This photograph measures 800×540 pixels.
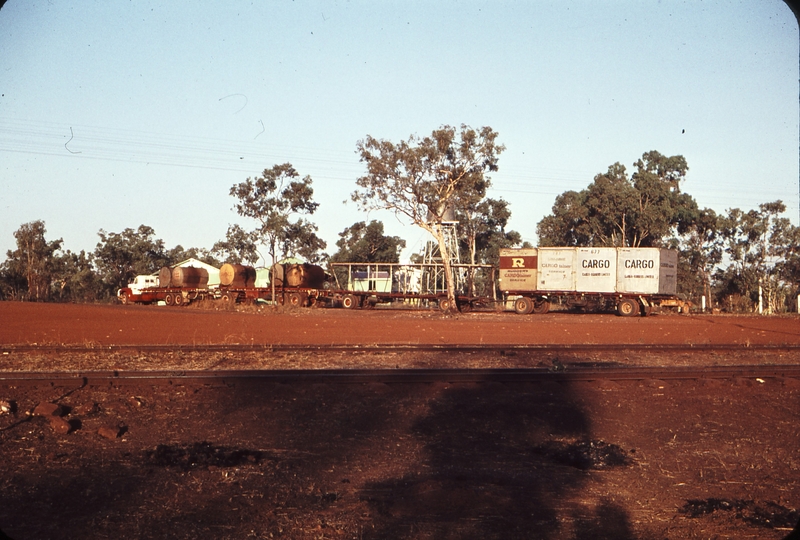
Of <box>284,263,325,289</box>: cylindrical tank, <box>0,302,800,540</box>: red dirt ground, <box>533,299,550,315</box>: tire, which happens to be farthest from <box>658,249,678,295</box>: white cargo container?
<box>0,302,800,540</box>: red dirt ground

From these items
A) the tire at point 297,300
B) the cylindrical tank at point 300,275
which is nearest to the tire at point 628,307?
the tire at point 297,300

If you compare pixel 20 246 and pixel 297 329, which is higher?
pixel 20 246

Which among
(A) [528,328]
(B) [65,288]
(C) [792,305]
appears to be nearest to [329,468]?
(A) [528,328]

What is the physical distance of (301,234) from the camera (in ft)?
191

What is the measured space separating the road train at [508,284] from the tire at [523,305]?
0.06 meters

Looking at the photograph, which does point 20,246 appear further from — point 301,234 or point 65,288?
point 301,234

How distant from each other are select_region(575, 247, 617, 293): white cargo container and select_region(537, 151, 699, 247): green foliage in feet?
54.8

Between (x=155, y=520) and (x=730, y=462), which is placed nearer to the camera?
(x=155, y=520)

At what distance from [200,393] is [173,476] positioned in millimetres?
3425

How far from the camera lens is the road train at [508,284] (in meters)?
40.2

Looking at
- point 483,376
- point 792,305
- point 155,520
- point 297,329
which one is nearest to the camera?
point 155,520

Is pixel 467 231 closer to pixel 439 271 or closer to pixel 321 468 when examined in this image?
pixel 439 271

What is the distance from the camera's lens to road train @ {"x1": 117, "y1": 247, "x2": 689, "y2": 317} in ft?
132

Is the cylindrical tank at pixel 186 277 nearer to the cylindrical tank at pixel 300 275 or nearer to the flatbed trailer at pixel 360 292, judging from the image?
the flatbed trailer at pixel 360 292
